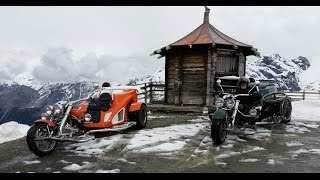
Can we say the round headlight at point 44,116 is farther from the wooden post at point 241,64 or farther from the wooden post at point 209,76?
the wooden post at point 241,64

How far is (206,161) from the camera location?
710cm

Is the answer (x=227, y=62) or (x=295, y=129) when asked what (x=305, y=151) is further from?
(x=227, y=62)

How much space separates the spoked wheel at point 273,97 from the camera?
448 inches

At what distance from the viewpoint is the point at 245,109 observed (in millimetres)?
9953

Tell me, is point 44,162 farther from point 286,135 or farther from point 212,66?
point 212,66

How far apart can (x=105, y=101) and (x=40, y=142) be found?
2364 mm

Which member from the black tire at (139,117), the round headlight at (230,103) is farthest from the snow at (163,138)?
the round headlight at (230,103)

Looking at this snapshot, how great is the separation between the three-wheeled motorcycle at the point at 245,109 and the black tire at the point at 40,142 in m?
3.53

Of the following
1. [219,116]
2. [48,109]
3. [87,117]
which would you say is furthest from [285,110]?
[48,109]

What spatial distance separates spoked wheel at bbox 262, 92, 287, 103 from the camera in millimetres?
11380

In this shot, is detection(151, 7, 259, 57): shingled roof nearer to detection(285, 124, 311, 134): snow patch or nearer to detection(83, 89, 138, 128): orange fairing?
detection(285, 124, 311, 134): snow patch
